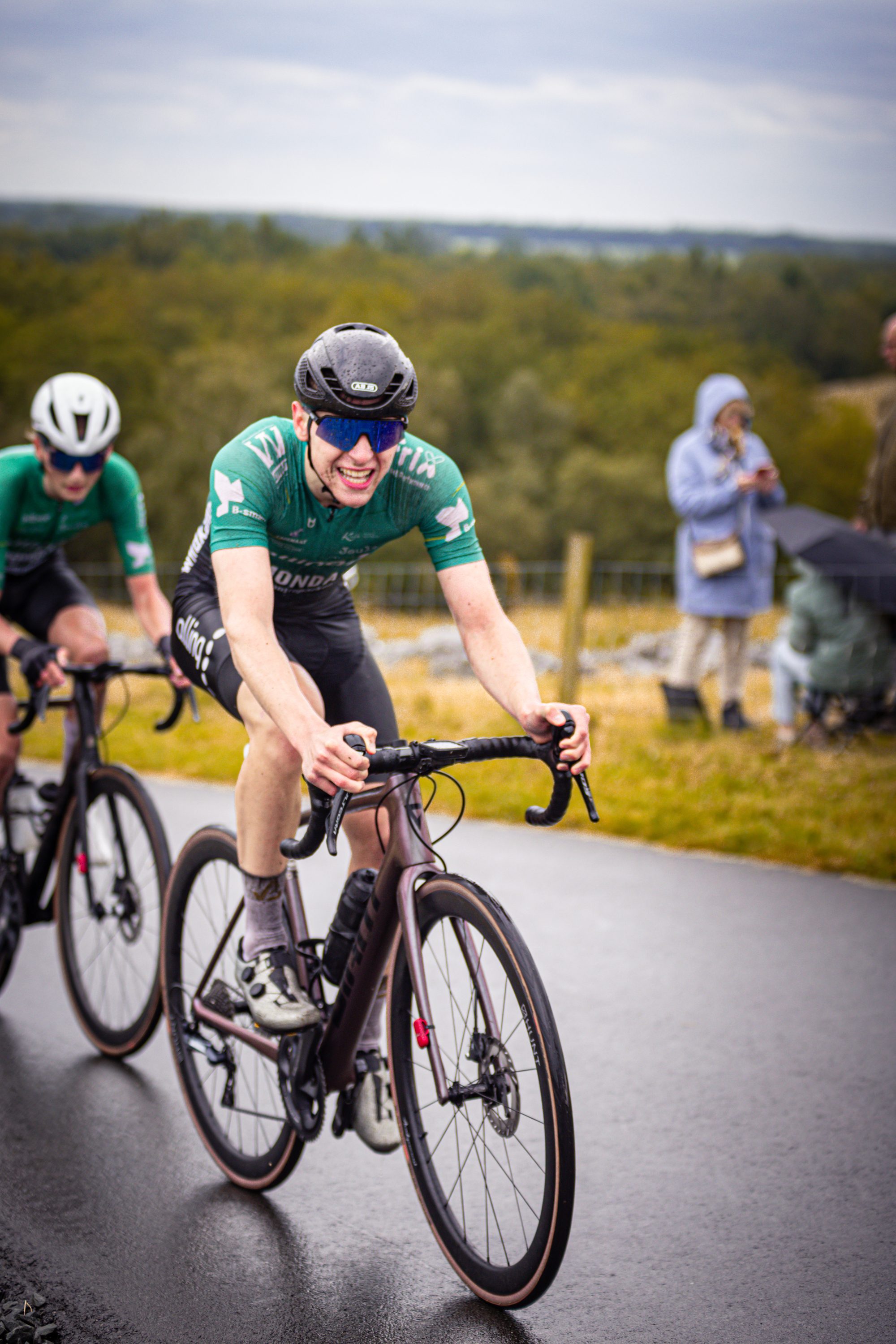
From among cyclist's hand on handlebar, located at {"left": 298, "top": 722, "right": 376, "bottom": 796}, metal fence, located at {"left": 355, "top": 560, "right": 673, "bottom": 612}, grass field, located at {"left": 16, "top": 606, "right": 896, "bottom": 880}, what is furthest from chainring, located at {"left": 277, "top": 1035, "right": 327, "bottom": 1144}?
metal fence, located at {"left": 355, "top": 560, "right": 673, "bottom": 612}

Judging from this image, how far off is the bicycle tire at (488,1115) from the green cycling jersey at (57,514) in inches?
90.9

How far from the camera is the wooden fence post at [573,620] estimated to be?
950 cm

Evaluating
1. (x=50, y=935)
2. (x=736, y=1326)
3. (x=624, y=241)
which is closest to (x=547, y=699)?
(x=50, y=935)

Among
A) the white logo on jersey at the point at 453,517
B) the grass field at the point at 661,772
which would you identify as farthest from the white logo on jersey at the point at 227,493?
the grass field at the point at 661,772

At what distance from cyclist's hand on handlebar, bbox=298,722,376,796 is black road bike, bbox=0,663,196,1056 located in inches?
63.1

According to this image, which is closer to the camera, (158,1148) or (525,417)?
(158,1148)

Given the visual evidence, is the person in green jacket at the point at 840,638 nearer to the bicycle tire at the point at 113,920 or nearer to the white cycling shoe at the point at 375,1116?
the bicycle tire at the point at 113,920

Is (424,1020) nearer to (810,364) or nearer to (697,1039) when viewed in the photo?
(697,1039)

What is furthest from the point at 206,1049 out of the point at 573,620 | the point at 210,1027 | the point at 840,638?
the point at 573,620

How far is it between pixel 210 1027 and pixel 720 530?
20.6ft

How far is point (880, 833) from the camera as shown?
693cm

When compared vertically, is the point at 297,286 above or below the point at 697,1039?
above

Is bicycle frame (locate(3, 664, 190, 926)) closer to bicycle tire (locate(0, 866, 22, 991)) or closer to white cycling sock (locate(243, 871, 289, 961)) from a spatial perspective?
bicycle tire (locate(0, 866, 22, 991))

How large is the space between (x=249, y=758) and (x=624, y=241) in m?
102
